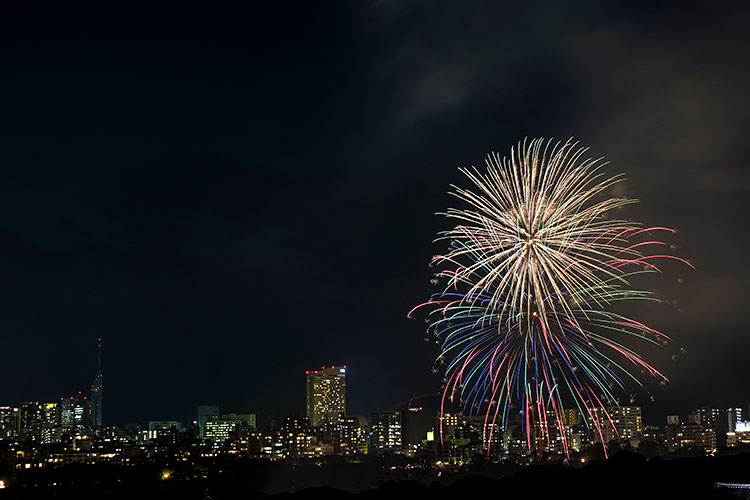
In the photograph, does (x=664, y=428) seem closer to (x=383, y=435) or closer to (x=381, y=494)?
(x=383, y=435)

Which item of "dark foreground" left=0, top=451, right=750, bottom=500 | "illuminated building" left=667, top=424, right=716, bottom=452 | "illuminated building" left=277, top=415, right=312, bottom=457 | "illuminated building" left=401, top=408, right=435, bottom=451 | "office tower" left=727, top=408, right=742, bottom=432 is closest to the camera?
"dark foreground" left=0, top=451, right=750, bottom=500

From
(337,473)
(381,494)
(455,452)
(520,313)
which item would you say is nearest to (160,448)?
(337,473)

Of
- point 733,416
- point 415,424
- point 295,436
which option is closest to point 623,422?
point 733,416

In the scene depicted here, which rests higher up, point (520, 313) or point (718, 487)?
point (520, 313)

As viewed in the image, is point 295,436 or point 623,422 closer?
point 623,422

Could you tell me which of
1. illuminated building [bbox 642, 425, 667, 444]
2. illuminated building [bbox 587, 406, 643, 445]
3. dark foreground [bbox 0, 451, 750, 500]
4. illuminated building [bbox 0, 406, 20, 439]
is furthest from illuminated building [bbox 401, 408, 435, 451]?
dark foreground [bbox 0, 451, 750, 500]

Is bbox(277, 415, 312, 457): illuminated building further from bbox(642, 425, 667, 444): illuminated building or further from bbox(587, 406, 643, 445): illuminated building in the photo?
bbox(642, 425, 667, 444): illuminated building

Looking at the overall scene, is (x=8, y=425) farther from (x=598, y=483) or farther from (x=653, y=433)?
(x=598, y=483)

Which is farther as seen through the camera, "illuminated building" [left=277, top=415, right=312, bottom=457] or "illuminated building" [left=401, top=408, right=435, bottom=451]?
"illuminated building" [left=401, top=408, right=435, bottom=451]
